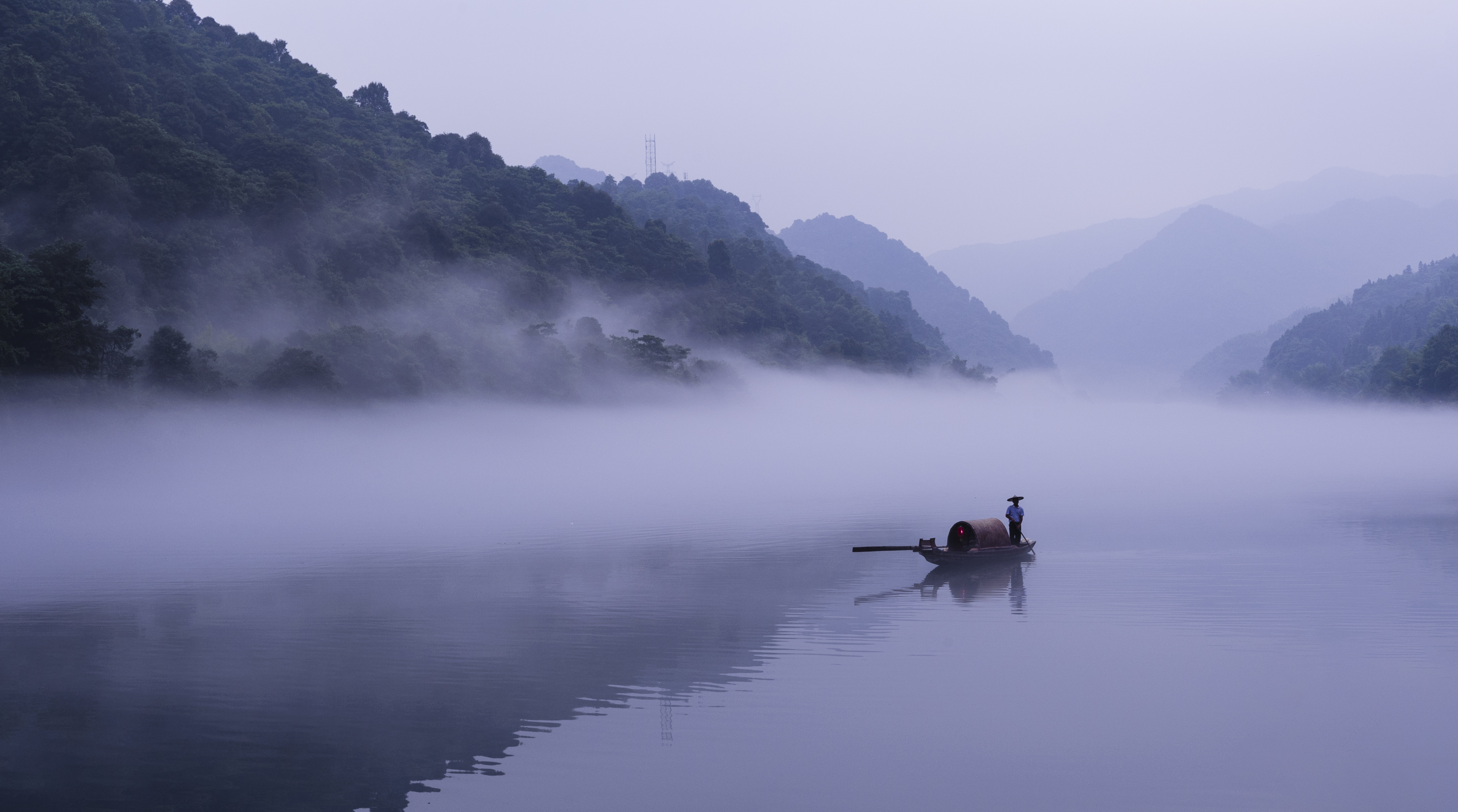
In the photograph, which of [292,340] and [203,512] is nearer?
[203,512]

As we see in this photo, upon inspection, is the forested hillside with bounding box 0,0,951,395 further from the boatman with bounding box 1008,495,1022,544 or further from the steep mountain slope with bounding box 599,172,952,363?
the boatman with bounding box 1008,495,1022,544

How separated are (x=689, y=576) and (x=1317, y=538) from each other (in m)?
17.2

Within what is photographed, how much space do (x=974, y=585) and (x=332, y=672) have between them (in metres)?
13.2

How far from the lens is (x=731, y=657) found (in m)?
16.3

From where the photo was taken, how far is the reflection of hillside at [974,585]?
21.8 m

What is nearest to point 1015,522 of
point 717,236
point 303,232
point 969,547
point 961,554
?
point 969,547

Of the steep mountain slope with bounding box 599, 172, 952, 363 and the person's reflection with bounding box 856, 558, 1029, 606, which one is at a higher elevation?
the steep mountain slope with bounding box 599, 172, 952, 363

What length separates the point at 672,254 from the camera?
460ft

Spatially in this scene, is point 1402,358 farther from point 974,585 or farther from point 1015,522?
point 974,585

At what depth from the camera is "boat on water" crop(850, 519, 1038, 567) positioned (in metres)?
24.8

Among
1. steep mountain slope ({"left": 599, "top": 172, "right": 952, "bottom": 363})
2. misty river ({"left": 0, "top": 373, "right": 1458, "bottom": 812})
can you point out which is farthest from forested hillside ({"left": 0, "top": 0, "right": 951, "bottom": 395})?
misty river ({"left": 0, "top": 373, "right": 1458, "bottom": 812})

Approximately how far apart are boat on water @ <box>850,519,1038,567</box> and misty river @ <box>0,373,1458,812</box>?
18.4 inches

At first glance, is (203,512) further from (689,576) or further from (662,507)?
(689,576)

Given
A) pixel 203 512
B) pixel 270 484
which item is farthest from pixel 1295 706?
pixel 270 484
